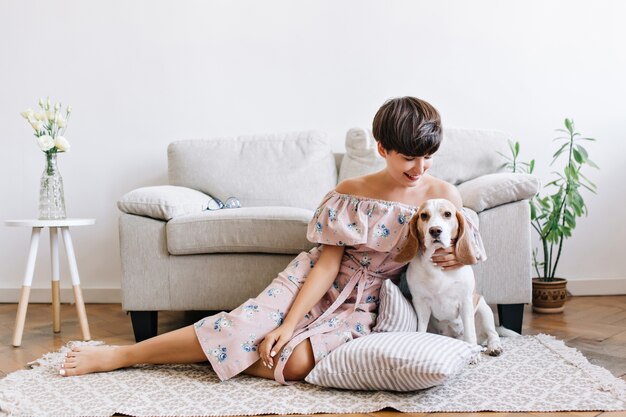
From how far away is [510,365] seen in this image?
5.93 feet

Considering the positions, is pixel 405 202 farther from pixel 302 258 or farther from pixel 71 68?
pixel 71 68

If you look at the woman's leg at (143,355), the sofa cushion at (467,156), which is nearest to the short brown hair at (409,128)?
the woman's leg at (143,355)

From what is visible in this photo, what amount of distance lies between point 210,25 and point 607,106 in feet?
7.09

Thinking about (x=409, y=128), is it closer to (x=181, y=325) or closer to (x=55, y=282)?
(x=181, y=325)

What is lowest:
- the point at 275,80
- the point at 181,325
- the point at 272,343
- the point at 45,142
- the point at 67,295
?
the point at 67,295

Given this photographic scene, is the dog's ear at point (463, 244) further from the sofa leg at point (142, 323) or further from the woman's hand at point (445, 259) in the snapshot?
the sofa leg at point (142, 323)

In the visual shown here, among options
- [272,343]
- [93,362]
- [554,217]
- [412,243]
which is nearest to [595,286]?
[554,217]

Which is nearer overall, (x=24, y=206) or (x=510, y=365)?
(x=510, y=365)

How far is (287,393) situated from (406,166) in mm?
728

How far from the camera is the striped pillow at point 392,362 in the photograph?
150 cm

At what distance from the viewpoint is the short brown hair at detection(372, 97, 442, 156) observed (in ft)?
5.53

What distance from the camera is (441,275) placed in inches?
70.9

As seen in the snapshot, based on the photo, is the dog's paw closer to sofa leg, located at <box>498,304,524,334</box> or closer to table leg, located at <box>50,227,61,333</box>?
sofa leg, located at <box>498,304,524,334</box>

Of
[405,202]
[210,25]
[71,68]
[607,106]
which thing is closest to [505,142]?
[607,106]
